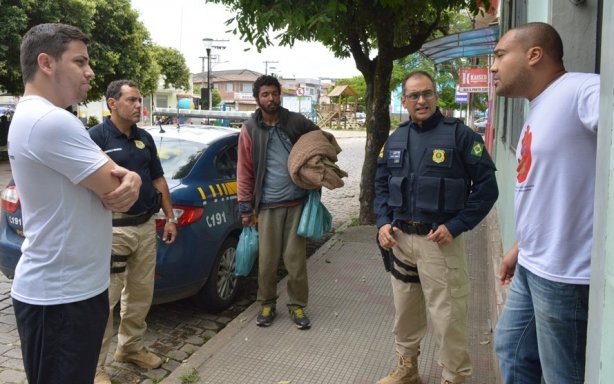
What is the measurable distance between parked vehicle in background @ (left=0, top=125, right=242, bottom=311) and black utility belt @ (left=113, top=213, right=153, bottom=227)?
1.69 feet

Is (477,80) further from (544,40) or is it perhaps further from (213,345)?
(544,40)

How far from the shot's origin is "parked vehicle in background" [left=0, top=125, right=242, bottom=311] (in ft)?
14.0

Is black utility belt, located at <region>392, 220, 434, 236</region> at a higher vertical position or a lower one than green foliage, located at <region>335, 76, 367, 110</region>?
lower

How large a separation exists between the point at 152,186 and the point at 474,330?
270cm

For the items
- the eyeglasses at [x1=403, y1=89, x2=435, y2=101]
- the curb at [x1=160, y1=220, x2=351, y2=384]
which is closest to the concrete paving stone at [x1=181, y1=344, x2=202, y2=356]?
the curb at [x1=160, y1=220, x2=351, y2=384]

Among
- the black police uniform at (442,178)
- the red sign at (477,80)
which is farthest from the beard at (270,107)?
the red sign at (477,80)

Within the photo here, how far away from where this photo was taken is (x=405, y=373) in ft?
11.2

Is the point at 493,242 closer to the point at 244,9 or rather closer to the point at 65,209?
the point at 244,9

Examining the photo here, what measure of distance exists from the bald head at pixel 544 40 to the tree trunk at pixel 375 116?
5.69 metres

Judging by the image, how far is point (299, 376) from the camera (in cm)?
364

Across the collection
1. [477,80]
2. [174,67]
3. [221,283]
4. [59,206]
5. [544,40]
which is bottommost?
[221,283]

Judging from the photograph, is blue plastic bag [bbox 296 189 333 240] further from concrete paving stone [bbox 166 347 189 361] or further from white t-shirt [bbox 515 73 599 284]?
white t-shirt [bbox 515 73 599 284]

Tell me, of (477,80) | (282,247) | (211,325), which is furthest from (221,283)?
(477,80)

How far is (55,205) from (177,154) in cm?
300
